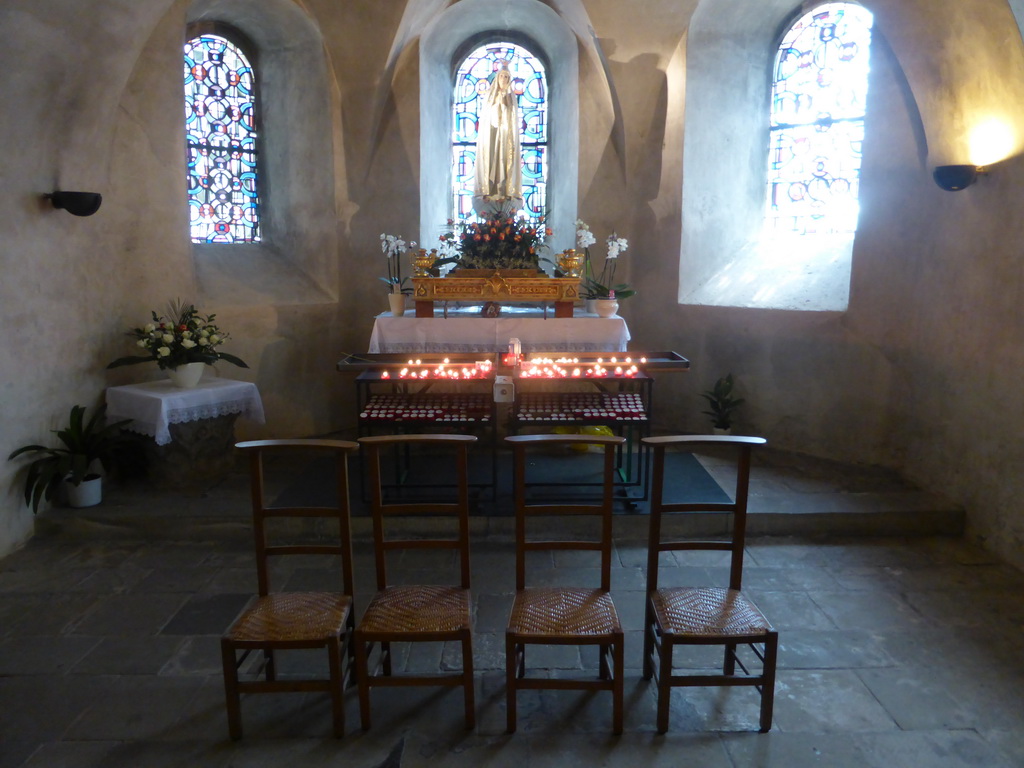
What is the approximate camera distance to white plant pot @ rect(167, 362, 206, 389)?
6301mm

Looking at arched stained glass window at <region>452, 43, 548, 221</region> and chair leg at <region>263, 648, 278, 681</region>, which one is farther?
arched stained glass window at <region>452, 43, 548, 221</region>

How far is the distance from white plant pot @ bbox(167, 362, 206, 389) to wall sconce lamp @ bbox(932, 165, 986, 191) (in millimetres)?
5992

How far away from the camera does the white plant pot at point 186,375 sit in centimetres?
630

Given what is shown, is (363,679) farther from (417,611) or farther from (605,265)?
(605,265)

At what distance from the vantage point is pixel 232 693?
3.29 meters

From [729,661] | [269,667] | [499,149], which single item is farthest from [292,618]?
[499,149]

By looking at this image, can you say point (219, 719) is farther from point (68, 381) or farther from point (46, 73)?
point (46, 73)

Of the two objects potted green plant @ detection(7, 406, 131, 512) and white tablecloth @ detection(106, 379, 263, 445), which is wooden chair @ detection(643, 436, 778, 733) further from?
potted green plant @ detection(7, 406, 131, 512)

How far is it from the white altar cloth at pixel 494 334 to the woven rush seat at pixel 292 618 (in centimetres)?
408

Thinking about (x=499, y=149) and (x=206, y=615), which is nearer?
(x=206, y=615)

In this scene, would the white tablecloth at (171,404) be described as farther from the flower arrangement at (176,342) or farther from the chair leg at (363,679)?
the chair leg at (363,679)

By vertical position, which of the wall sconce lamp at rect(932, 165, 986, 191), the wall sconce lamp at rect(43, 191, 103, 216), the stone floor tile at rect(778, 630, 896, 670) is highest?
the wall sconce lamp at rect(932, 165, 986, 191)

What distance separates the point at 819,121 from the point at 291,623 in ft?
23.8

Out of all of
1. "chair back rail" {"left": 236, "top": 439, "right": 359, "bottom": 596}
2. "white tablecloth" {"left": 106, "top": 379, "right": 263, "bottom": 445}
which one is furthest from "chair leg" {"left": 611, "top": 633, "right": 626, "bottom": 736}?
"white tablecloth" {"left": 106, "top": 379, "right": 263, "bottom": 445}
